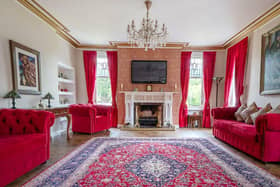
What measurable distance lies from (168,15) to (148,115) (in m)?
3.20

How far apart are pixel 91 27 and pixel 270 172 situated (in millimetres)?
4681

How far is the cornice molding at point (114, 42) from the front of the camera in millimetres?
2836

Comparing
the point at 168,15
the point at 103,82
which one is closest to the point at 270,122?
the point at 168,15

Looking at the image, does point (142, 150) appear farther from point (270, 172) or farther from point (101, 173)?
point (270, 172)

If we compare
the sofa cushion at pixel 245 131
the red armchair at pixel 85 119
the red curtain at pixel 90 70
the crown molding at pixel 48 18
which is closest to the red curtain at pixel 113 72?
the red curtain at pixel 90 70

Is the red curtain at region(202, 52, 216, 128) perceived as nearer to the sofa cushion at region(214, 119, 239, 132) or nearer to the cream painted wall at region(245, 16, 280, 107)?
the cream painted wall at region(245, 16, 280, 107)

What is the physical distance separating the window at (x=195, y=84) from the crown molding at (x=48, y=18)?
4.35m

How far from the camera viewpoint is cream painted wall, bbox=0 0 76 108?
2373 mm

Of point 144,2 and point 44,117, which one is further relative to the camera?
point 144,2

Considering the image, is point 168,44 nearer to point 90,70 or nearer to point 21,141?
point 90,70

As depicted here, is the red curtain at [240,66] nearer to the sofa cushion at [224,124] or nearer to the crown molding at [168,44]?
the sofa cushion at [224,124]

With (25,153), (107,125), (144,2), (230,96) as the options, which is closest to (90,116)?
(107,125)

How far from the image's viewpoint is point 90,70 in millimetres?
5043

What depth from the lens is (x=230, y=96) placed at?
473cm
